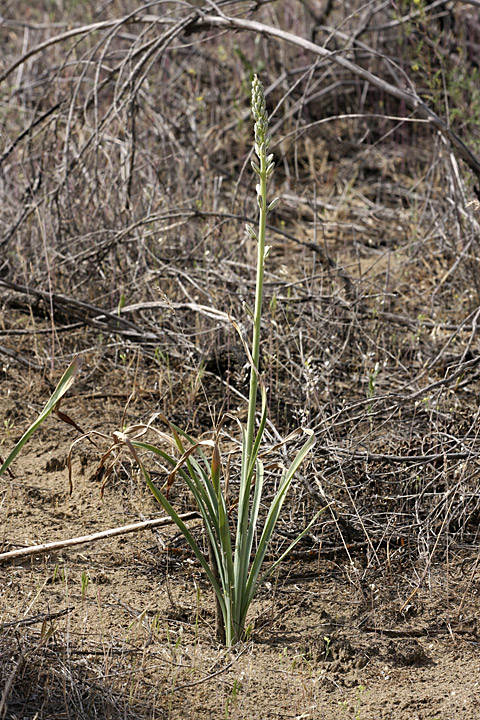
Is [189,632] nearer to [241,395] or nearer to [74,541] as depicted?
[74,541]

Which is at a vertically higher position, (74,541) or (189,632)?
(74,541)

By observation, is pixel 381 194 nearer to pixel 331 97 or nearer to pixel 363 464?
pixel 331 97

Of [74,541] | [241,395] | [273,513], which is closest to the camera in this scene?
[273,513]

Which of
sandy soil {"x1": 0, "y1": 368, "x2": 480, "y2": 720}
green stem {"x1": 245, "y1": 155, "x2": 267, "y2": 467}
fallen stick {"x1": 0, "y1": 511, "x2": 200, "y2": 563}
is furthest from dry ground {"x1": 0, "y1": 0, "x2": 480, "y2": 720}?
green stem {"x1": 245, "y1": 155, "x2": 267, "y2": 467}

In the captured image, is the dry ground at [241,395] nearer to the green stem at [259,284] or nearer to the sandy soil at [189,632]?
the sandy soil at [189,632]

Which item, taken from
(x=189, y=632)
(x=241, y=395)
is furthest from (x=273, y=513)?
(x=241, y=395)

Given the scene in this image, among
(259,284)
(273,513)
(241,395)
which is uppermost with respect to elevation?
(259,284)

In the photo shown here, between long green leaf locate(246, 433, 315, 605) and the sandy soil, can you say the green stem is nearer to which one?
long green leaf locate(246, 433, 315, 605)

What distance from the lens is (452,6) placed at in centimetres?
496

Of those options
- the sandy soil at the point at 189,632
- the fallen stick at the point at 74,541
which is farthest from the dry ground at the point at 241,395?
the fallen stick at the point at 74,541

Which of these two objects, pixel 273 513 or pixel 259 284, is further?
pixel 273 513

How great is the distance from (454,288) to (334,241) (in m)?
0.84

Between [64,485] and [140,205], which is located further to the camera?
[140,205]

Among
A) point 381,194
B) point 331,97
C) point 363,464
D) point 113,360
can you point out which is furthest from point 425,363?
point 331,97
